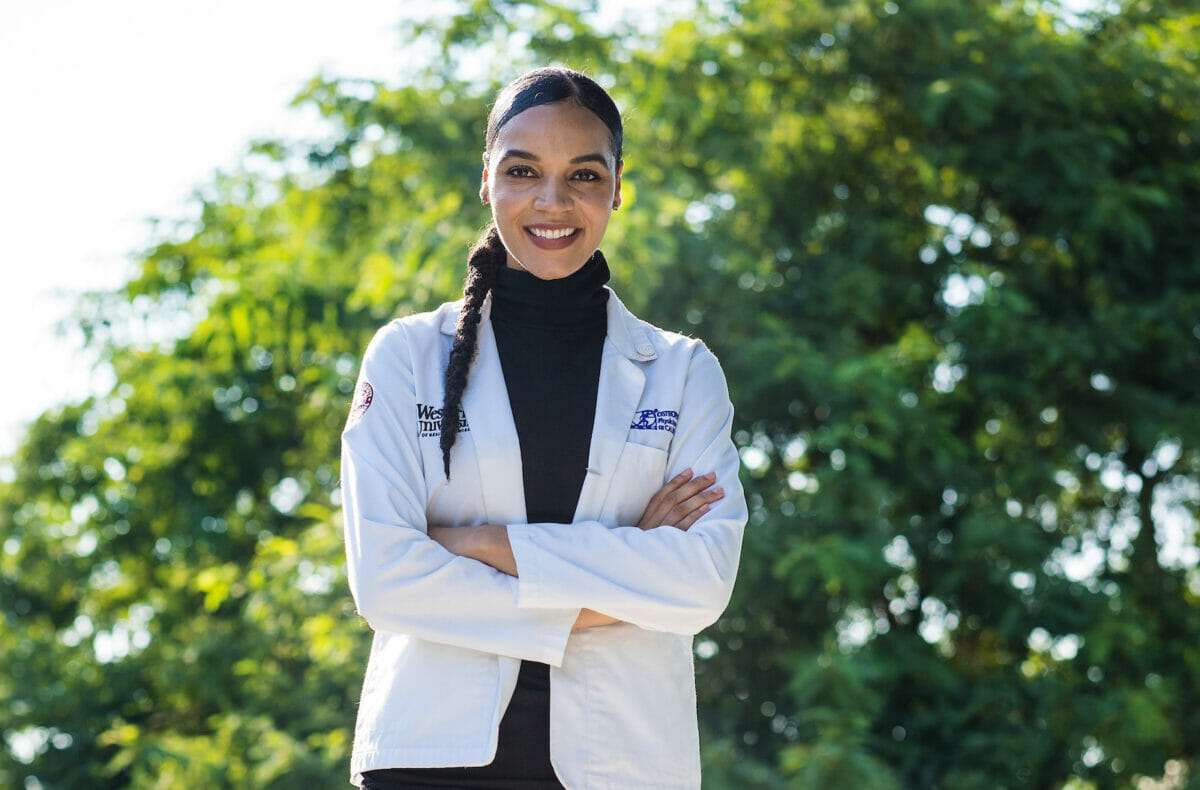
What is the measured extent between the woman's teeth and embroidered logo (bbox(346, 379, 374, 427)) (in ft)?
1.14

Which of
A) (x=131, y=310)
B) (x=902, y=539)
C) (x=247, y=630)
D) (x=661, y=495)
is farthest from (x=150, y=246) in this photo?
(x=661, y=495)

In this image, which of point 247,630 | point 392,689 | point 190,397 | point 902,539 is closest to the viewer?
point 392,689

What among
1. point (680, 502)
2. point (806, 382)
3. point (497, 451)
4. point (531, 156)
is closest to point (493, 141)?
point (531, 156)

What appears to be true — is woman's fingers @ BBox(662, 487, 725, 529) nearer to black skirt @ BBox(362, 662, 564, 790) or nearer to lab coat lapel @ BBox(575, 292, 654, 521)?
lab coat lapel @ BBox(575, 292, 654, 521)

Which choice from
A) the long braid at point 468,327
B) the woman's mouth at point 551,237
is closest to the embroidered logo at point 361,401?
the long braid at point 468,327

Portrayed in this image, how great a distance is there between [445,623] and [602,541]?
0.83ft

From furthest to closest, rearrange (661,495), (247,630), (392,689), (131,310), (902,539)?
(131,310) < (247,630) < (902,539) < (661,495) < (392,689)

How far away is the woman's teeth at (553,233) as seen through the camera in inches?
86.2

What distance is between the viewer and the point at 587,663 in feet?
6.68

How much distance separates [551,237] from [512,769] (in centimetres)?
79

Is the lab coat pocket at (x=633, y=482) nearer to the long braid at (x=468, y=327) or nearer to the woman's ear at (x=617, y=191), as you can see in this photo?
the long braid at (x=468, y=327)

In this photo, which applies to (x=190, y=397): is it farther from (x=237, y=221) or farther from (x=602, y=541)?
(x=602, y=541)

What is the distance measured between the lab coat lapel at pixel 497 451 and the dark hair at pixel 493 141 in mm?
31

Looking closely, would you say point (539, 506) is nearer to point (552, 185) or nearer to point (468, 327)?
point (468, 327)
